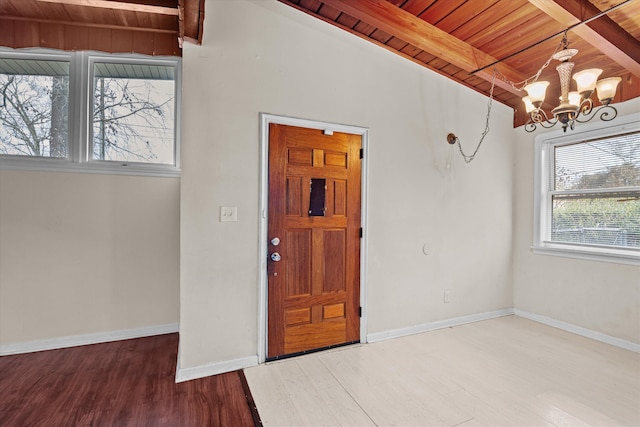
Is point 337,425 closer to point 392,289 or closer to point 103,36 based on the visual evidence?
point 392,289

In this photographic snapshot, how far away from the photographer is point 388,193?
3.03 meters

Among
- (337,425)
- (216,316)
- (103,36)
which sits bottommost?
(337,425)

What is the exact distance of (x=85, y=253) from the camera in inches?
113

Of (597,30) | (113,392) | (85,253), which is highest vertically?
(597,30)

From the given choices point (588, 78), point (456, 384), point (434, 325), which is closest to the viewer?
point (588, 78)

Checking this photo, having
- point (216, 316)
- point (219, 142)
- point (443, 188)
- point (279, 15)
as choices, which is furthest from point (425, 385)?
point (279, 15)

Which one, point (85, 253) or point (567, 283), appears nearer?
point (85, 253)

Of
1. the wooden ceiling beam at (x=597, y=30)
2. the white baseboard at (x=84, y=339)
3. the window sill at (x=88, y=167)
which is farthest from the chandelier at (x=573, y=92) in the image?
the white baseboard at (x=84, y=339)

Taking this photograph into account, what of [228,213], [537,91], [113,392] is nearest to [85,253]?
[113,392]

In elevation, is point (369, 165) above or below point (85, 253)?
above

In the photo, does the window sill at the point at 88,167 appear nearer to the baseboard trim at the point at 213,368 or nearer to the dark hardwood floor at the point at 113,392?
the dark hardwood floor at the point at 113,392

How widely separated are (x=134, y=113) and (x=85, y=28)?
0.79 meters

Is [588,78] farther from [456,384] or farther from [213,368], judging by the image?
[213,368]

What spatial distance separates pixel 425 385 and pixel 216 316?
5.55 feet
